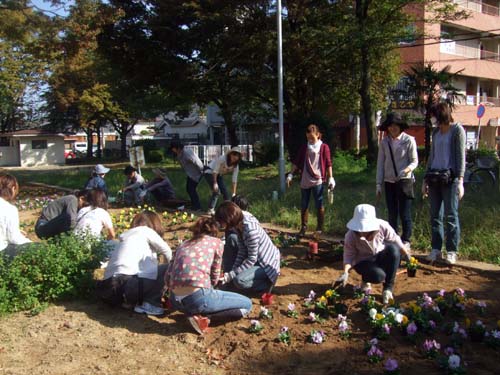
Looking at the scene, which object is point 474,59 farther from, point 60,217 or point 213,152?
point 60,217

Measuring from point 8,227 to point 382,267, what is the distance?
140 inches

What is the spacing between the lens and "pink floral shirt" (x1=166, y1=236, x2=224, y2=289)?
13.1 ft

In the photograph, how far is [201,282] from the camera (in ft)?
13.1

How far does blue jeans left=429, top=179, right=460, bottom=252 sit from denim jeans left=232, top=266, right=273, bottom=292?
2.17 m

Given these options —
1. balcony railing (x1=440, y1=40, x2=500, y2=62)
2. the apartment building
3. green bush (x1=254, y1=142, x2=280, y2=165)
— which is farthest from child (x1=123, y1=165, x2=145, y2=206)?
balcony railing (x1=440, y1=40, x2=500, y2=62)

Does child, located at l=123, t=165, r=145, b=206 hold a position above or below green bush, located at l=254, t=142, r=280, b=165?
below

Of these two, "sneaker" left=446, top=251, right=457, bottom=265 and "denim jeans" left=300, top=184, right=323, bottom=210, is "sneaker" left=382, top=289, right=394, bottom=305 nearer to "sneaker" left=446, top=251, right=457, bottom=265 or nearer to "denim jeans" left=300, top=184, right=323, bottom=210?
"sneaker" left=446, top=251, right=457, bottom=265

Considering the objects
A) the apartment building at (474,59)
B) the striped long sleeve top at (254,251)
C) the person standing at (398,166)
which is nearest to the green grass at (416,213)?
the person standing at (398,166)

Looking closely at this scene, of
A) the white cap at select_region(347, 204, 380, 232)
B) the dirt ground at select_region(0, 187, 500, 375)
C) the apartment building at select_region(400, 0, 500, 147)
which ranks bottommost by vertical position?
the dirt ground at select_region(0, 187, 500, 375)

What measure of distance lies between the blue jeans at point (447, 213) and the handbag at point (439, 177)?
0.05 meters

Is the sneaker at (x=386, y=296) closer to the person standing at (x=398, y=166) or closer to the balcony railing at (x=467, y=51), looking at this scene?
the person standing at (x=398, y=166)

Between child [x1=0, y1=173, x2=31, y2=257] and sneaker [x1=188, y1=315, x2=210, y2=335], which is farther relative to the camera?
child [x1=0, y1=173, x2=31, y2=257]

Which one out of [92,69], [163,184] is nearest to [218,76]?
[163,184]

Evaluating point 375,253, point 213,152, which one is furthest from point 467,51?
point 375,253
